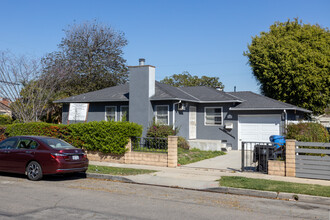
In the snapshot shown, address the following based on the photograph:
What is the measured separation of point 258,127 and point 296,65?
9797 millimetres

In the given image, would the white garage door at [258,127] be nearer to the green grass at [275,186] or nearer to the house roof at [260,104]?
the house roof at [260,104]

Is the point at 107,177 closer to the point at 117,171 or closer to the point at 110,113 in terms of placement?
the point at 117,171

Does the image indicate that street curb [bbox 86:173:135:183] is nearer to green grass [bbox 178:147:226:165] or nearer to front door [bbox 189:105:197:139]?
green grass [bbox 178:147:226:165]

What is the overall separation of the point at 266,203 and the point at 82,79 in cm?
2900

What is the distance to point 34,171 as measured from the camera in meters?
11.4

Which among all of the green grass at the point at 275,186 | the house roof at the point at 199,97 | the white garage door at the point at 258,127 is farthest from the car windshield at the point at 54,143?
the white garage door at the point at 258,127

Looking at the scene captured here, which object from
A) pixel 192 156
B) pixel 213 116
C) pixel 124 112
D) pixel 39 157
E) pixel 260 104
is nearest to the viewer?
pixel 39 157

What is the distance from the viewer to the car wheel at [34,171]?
11.3m

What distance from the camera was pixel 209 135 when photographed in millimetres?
23312

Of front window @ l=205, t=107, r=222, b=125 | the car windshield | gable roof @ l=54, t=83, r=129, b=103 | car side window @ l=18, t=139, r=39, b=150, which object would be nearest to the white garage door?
front window @ l=205, t=107, r=222, b=125

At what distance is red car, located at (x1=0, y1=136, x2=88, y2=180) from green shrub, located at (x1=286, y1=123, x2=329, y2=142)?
8.07 metres

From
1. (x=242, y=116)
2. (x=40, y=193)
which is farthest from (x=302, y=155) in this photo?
(x=242, y=116)

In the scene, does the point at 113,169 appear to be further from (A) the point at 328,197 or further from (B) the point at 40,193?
(A) the point at 328,197

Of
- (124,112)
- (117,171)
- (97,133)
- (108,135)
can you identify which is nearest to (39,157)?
(117,171)
